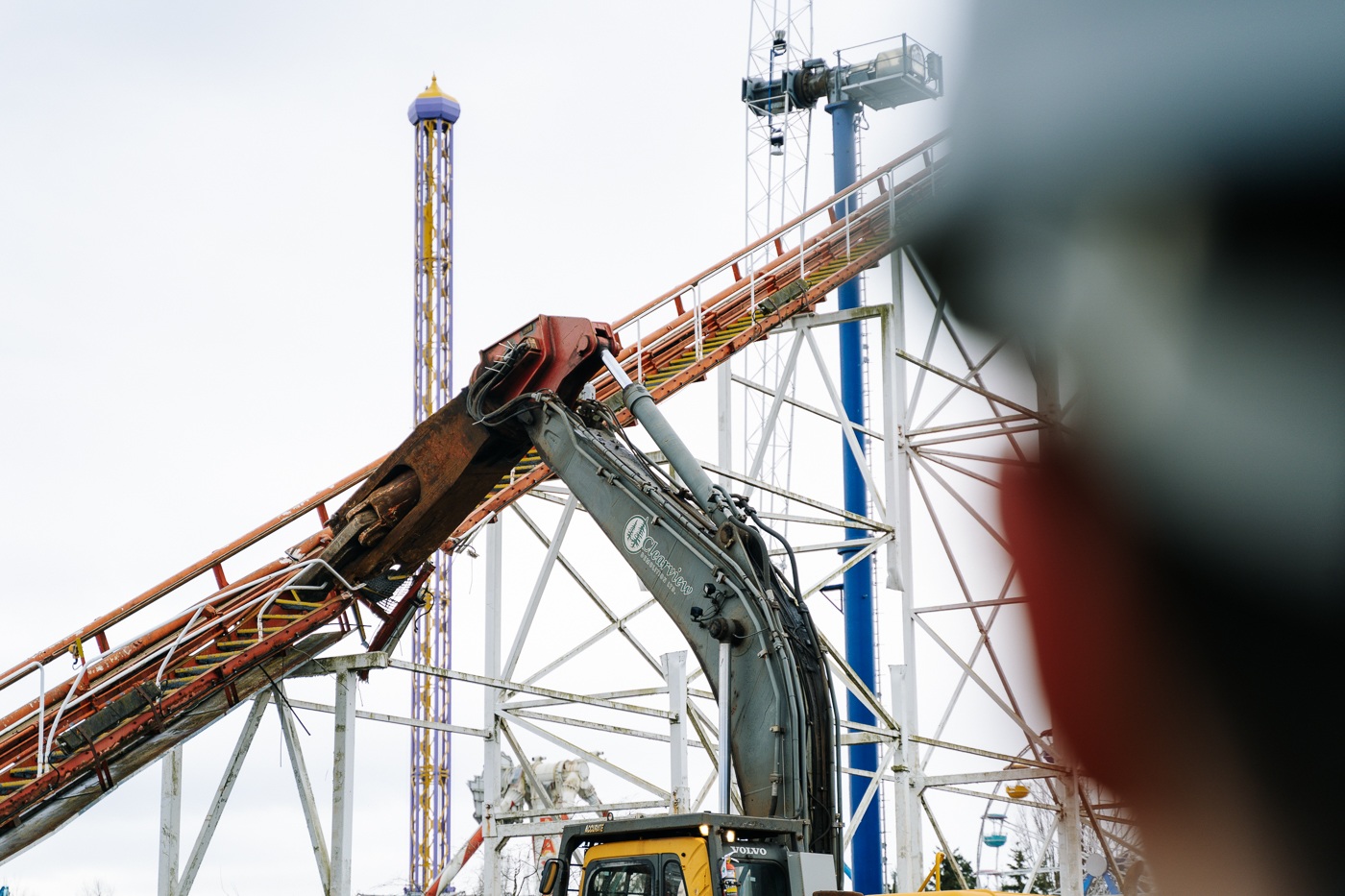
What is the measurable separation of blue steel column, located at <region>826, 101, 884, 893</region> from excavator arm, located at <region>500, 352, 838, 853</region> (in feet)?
44.4

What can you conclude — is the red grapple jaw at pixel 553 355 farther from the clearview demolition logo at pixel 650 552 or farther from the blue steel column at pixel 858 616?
the blue steel column at pixel 858 616

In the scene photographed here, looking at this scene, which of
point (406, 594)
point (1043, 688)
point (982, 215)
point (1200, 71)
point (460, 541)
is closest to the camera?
point (1200, 71)

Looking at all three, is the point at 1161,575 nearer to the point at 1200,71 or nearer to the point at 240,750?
the point at 1200,71

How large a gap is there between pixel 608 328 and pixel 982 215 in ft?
14.8

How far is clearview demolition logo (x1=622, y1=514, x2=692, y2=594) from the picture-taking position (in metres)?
13.7

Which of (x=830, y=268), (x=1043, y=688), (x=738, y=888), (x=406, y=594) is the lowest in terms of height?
(x=738, y=888)

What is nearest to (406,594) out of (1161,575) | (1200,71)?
(1161,575)

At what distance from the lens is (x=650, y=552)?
46.2 feet

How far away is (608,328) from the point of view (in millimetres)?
15750

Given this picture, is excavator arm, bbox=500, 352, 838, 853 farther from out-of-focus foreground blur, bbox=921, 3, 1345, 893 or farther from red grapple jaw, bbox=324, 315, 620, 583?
out-of-focus foreground blur, bbox=921, 3, 1345, 893

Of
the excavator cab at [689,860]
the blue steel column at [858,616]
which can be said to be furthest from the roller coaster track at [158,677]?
the blue steel column at [858,616]

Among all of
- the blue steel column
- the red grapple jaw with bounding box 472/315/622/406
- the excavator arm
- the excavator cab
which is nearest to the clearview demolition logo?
the excavator arm

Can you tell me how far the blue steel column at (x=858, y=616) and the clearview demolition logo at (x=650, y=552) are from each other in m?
13.9

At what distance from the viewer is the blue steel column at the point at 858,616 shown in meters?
29.1
